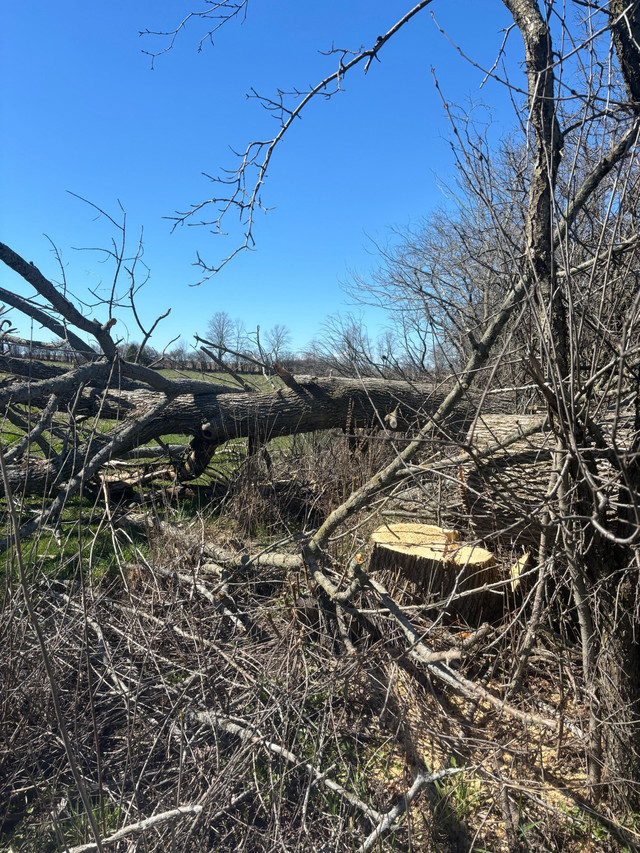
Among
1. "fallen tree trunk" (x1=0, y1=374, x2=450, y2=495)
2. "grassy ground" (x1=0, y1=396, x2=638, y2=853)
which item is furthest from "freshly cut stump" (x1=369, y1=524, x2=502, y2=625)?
"fallen tree trunk" (x1=0, y1=374, x2=450, y2=495)

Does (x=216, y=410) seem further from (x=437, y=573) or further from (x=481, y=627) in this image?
(x=481, y=627)

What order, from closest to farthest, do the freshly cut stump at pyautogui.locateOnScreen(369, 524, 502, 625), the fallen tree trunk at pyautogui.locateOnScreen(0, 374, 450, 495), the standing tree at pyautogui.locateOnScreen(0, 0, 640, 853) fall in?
1. the standing tree at pyautogui.locateOnScreen(0, 0, 640, 853)
2. the freshly cut stump at pyautogui.locateOnScreen(369, 524, 502, 625)
3. the fallen tree trunk at pyautogui.locateOnScreen(0, 374, 450, 495)

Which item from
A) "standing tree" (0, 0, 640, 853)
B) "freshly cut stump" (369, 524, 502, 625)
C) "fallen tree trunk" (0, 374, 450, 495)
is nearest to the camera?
"standing tree" (0, 0, 640, 853)

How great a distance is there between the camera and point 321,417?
7.53 metres

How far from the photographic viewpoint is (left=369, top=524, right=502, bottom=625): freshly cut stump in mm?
3654

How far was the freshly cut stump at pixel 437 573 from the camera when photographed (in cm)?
365

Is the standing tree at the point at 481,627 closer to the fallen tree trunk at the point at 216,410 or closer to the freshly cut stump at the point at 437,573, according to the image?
the freshly cut stump at the point at 437,573

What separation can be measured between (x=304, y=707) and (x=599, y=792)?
1426 millimetres

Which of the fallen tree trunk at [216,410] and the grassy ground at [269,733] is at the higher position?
the fallen tree trunk at [216,410]

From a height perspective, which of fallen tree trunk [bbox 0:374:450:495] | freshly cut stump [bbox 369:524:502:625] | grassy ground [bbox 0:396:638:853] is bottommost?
grassy ground [bbox 0:396:638:853]

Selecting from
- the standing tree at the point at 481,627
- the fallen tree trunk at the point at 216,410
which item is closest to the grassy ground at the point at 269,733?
the standing tree at the point at 481,627

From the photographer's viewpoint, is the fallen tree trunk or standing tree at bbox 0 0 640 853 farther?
the fallen tree trunk

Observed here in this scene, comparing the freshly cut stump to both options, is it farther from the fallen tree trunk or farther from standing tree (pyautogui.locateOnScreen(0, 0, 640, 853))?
the fallen tree trunk

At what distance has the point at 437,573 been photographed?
371 centimetres
